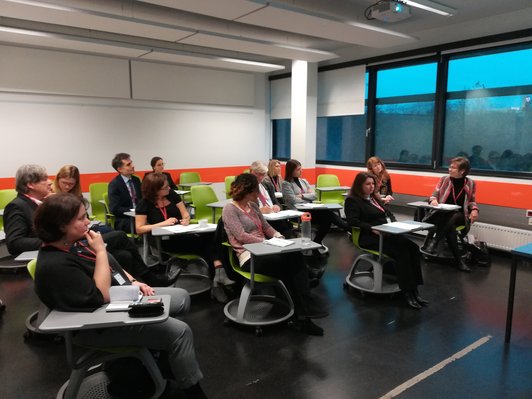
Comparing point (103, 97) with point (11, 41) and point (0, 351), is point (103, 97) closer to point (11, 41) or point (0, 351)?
point (11, 41)

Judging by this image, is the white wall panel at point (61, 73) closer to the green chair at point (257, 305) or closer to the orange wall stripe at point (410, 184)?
the orange wall stripe at point (410, 184)

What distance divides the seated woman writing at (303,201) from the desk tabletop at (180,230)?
1.76m

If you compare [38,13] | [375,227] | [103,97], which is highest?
[38,13]

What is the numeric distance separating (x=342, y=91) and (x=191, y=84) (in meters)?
2.90

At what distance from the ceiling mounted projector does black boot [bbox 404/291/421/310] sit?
313 cm

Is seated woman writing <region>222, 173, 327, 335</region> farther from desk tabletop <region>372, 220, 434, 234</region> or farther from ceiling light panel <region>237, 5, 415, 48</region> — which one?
ceiling light panel <region>237, 5, 415, 48</region>

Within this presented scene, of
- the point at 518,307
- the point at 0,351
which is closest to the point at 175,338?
the point at 0,351

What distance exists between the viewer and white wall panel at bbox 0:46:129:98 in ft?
18.7

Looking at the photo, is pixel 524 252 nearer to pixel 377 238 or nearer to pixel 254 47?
pixel 377 238

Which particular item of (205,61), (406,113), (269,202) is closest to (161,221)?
(269,202)

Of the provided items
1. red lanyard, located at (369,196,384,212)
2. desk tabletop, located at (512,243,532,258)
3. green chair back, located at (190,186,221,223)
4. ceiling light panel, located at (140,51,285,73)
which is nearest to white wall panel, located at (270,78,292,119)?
ceiling light panel, located at (140,51,285,73)

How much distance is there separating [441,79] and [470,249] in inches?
103

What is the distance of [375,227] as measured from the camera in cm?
359

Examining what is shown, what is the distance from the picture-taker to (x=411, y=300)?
141 inches
